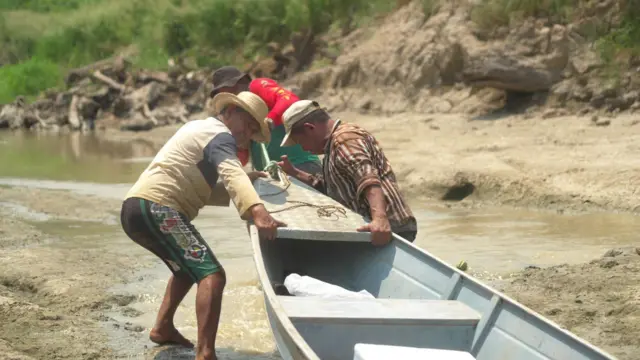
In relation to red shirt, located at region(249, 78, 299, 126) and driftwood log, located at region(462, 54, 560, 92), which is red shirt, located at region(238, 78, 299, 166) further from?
driftwood log, located at region(462, 54, 560, 92)

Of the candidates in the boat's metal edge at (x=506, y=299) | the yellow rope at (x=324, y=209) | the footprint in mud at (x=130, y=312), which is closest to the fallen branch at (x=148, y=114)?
the footprint in mud at (x=130, y=312)

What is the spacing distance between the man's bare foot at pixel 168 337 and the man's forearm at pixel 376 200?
1320mm

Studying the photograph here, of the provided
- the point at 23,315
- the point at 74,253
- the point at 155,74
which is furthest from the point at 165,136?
the point at 23,315

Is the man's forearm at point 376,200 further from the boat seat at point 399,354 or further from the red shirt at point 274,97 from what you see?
the red shirt at point 274,97

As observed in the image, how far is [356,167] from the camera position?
5.37 metres

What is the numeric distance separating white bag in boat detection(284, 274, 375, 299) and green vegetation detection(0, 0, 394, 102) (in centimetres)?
1528

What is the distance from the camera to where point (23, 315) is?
597 centimetres

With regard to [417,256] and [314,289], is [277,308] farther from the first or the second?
[417,256]

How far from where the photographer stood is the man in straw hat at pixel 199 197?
483 cm

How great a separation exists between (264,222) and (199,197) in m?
0.42

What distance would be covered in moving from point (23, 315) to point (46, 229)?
3954mm

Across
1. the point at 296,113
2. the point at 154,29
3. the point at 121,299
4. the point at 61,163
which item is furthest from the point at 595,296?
the point at 154,29

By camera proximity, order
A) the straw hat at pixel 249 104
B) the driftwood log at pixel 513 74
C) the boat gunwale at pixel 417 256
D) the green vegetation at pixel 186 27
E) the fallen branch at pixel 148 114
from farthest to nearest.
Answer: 1. the fallen branch at pixel 148 114
2. the green vegetation at pixel 186 27
3. the driftwood log at pixel 513 74
4. the straw hat at pixel 249 104
5. the boat gunwale at pixel 417 256

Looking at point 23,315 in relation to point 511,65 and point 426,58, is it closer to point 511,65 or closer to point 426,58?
point 511,65
